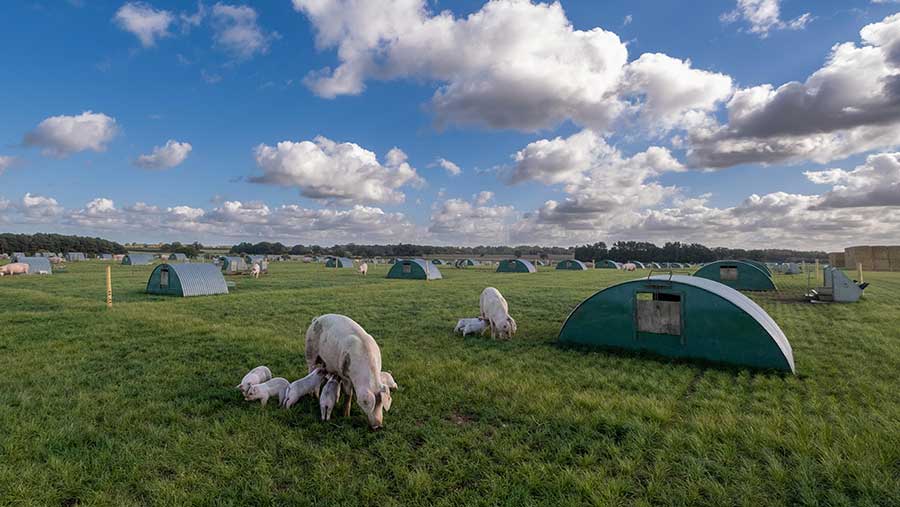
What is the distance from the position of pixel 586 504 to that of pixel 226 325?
48.6ft

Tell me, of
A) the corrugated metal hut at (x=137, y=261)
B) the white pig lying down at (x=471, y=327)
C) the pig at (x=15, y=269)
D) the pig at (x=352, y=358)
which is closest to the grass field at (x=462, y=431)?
the pig at (x=352, y=358)

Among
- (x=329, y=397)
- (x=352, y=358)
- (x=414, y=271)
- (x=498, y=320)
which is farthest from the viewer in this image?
(x=414, y=271)

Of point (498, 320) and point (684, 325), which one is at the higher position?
point (684, 325)

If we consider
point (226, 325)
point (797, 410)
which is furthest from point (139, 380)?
point (797, 410)

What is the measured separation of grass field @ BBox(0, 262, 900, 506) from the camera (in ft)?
16.3

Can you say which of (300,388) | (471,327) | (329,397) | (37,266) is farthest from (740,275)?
(37,266)

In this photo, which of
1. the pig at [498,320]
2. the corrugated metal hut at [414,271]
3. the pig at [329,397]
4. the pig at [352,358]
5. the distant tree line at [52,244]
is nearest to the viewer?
the pig at [352,358]

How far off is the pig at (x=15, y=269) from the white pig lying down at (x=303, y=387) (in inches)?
2142

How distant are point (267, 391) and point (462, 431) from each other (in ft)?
13.1

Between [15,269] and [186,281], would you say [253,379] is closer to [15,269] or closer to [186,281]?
[186,281]

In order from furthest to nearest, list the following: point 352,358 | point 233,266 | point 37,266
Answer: point 233,266 < point 37,266 < point 352,358

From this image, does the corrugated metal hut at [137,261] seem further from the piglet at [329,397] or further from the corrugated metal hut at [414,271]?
the piglet at [329,397]

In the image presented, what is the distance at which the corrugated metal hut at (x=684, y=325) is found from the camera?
386 inches

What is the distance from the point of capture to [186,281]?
2539cm
